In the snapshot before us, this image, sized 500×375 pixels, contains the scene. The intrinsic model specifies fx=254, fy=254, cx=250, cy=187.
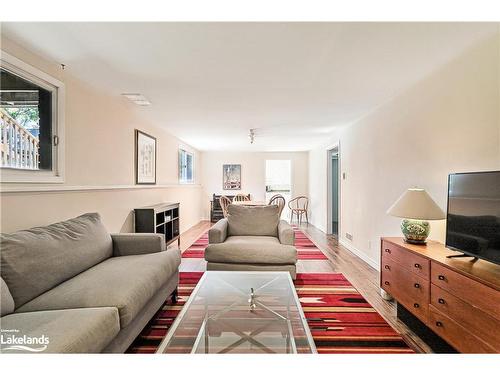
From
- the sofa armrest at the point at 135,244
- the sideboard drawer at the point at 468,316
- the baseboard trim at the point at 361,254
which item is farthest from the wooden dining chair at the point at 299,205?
the sideboard drawer at the point at 468,316

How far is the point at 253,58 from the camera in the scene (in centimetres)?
204

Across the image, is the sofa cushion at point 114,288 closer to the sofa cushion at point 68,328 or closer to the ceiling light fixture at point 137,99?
the sofa cushion at point 68,328

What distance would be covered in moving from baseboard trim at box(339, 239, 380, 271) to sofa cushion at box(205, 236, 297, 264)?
135 centimetres

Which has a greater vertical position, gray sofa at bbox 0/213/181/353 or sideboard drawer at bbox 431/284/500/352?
gray sofa at bbox 0/213/181/353

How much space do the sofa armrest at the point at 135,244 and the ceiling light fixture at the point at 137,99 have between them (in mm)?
1623

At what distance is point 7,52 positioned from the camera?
5.95ft

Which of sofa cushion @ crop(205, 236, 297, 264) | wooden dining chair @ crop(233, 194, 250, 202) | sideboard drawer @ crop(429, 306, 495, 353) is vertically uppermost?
wooden dining chair @ crop(233, 194, 250, 202)

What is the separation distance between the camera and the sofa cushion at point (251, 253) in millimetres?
2732

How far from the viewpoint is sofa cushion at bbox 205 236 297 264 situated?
273 centimetres

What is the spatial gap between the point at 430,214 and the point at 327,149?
389 cm

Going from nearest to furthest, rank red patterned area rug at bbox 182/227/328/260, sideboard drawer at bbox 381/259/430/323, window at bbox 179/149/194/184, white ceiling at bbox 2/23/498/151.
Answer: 1. white ceiling at bbox 2/23/498/151
2. sideboard drawer at bbox 381/259/430/323
3. red patterned area rug at bbox 182/227/328/260
4. window at bbox 179/149/194/184

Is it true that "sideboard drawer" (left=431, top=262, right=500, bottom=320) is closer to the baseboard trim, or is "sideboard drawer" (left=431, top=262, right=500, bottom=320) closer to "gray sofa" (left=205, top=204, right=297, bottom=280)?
"gray sofa" (left=205, top=204, right=297, bottom=280)

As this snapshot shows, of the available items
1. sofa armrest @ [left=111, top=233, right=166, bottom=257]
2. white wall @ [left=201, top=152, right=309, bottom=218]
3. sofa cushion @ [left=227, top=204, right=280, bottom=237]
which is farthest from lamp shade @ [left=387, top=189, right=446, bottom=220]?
white wall @ [left=201, top=152, right=309, bottom=218]

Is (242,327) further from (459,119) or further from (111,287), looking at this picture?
(459,119)
